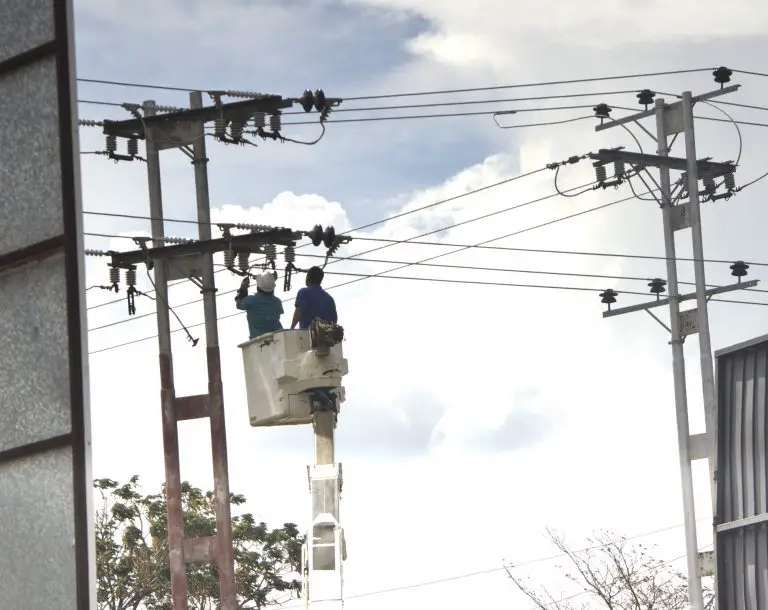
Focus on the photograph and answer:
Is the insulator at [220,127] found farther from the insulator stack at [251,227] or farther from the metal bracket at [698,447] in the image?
the metal bracket at [698,447]

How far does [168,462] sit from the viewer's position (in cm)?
2178

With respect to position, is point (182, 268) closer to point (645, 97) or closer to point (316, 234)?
point (316, 234)

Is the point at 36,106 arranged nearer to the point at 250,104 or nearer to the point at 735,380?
the point at 735,380

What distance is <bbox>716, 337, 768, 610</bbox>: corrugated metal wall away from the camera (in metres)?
17.4

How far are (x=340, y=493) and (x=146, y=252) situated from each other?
507 cm

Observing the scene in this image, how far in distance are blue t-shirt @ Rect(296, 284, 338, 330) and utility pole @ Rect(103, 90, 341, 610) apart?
10.4 ft

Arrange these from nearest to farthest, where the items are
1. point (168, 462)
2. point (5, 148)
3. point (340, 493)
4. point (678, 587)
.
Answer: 1. point (5, 148)
2. point (340, 493)
3. point (168, 462)
4. point (678, 587)

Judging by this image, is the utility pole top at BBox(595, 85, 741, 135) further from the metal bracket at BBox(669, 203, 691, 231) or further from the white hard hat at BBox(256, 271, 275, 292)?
the white hard hat at BBox(256, 271, 275, 292)

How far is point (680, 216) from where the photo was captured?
2795cm

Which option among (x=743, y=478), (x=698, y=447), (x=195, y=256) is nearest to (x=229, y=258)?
(x=195, y=256)

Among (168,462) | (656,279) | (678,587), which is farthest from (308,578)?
(678,587)

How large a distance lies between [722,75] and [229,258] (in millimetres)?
10237

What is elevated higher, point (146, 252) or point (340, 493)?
point (146, 252)

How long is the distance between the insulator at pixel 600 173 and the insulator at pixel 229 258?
8.16 meters
